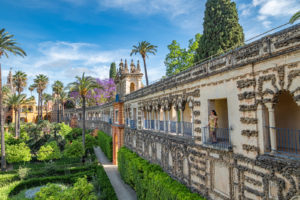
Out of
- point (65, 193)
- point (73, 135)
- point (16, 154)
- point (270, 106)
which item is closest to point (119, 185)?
point (65, 193)

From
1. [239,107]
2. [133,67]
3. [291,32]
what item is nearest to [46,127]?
[133,67]

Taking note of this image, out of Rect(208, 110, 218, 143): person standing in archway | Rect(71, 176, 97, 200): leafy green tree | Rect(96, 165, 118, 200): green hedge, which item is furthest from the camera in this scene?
Rect(96, 165, 118, 200): green hedge

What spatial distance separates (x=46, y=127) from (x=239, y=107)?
124ft

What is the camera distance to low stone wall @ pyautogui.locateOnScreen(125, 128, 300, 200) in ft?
20.6

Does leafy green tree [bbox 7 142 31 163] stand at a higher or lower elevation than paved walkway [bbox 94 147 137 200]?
higher

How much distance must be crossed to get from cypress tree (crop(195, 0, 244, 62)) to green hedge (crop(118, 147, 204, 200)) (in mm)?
17669

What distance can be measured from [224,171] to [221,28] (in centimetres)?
2314

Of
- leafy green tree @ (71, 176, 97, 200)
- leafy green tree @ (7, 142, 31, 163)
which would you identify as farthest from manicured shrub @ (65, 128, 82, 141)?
leafy green tree @ (71, 176, 97, 200)

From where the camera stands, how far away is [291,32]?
20.0 feet

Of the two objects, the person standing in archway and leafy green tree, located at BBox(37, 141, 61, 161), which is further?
leafy green tree, located at BBox(37, 141, 61, 161)

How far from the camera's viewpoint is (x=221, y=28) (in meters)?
27.2

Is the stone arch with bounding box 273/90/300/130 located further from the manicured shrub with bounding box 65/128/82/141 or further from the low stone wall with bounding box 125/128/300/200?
the manicured shrub with bounding box 65/128/82/141

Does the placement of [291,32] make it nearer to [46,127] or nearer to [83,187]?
[83,187]

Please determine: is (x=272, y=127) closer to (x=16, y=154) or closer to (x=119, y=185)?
(x=119, y=185)
